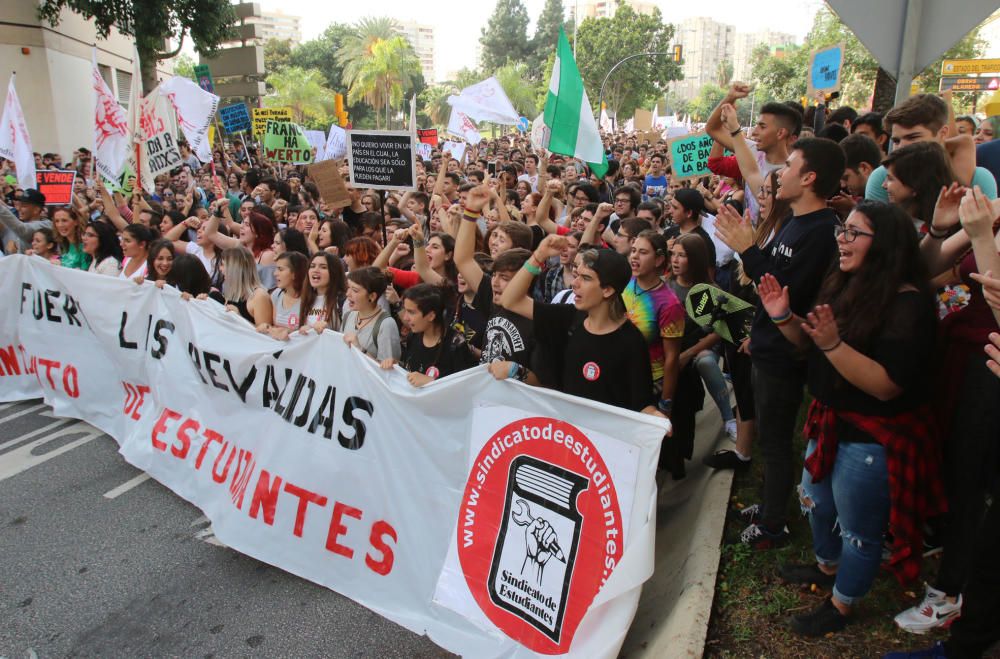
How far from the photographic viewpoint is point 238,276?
19.0 ft

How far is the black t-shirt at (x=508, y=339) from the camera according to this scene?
3762mm

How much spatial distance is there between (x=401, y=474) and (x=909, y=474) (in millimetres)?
2287

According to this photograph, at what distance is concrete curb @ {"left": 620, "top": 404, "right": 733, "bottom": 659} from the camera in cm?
283

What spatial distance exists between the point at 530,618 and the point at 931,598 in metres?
1.63

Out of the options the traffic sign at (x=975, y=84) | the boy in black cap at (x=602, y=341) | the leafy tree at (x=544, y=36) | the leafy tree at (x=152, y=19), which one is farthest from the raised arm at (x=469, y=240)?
the leafy tree at (x=544, y=36)

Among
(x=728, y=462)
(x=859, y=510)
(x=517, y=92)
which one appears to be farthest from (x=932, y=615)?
(x=517, y=92)

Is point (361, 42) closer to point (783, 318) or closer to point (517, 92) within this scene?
point (517, 92)

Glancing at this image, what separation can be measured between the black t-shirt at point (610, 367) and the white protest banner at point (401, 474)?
1.21ft

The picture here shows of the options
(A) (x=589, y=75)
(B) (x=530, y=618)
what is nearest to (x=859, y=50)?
(A) (x=589, y=75)

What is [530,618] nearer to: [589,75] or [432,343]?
[432,343]

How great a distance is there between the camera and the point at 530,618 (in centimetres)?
303

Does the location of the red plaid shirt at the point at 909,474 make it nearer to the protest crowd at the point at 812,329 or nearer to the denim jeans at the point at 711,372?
the protest crowd at the point at 812,329

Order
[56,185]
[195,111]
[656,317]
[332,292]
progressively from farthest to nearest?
[195,111] → [56,185] → [332,292] → [656,317]

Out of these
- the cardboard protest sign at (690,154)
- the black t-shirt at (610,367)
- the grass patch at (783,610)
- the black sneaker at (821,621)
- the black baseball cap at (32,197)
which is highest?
the cardboard protest sign at (690,154)
